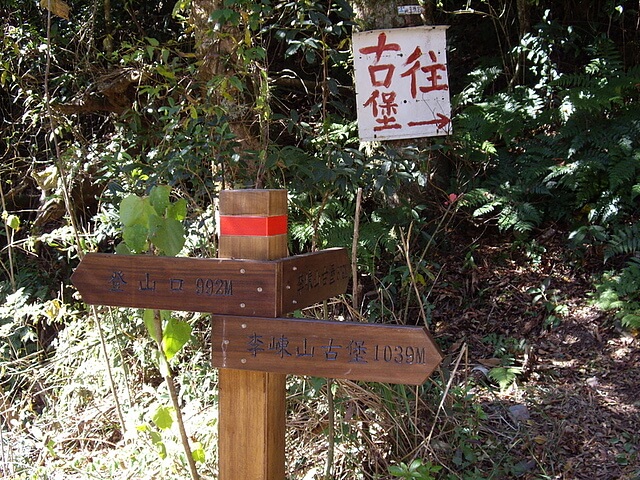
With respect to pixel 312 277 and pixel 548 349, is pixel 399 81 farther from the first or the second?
pixel 312 277

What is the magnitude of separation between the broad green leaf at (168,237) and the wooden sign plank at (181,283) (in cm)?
20

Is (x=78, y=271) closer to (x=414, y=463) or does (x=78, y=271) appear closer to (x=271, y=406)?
(x=271, y=406)

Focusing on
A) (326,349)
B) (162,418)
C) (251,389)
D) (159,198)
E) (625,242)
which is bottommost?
(162,418)

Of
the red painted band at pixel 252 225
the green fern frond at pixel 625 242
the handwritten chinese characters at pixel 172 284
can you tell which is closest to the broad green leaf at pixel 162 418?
the handwritten chinese characters at pixel 172 284

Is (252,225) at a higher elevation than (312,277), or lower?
higher

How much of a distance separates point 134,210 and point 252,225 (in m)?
0.50

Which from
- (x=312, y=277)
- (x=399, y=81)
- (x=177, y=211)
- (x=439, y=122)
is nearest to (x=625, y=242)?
(x=439, y=122)

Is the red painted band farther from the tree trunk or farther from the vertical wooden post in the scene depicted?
the tree trunk

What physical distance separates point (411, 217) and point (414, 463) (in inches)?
84.7

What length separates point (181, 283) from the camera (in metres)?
2.10

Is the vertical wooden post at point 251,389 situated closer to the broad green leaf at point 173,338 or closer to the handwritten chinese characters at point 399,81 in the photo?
the broad green leaf at point 173,338

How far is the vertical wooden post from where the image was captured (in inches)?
80.1

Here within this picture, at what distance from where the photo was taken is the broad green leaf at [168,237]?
2350 mm

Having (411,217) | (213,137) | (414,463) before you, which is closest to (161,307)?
(414,463)
